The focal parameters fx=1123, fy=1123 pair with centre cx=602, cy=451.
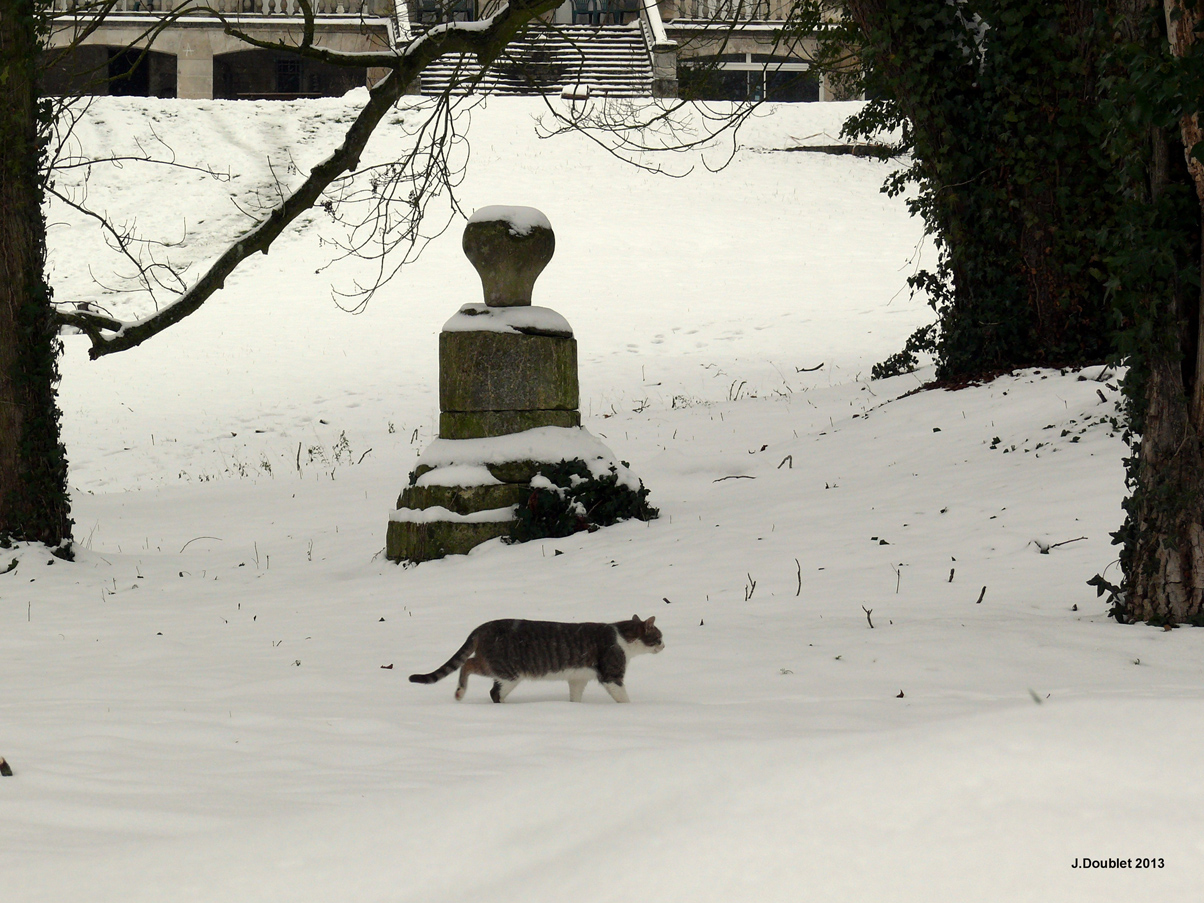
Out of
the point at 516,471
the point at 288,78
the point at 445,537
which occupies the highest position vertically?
the point at 288,78

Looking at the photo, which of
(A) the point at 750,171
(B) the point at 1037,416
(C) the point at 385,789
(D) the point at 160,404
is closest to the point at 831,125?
(A) the point at 750,171

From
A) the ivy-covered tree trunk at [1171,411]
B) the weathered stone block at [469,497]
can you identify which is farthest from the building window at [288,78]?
the ivy-covered tree trunk at [1171,411]

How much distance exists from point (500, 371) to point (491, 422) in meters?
0.40

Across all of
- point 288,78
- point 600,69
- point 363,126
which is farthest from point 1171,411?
point 288,78

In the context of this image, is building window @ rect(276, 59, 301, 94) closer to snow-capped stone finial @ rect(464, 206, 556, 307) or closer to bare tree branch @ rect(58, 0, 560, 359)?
bare tree branch @ rect(58, 0, 560, 359)

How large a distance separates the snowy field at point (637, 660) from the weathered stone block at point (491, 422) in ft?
3.56

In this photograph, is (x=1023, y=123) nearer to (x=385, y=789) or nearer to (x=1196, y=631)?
(x=1196, y=631)

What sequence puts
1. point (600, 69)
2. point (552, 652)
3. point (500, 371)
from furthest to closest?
1. point (600, 69)
2. point (500, 371)
3. point (552, 652)

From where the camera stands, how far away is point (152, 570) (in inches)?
335

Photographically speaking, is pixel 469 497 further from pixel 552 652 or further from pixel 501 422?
pixel 552 652

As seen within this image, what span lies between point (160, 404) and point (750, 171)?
1680cm

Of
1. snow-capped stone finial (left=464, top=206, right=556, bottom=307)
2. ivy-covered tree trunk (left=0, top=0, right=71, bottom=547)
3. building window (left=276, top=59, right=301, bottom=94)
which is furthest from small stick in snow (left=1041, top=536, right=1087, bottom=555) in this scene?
building window (left=276, top=59, right=301, bottom=94)

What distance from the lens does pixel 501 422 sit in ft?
28.7

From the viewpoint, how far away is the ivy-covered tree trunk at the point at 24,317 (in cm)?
803
